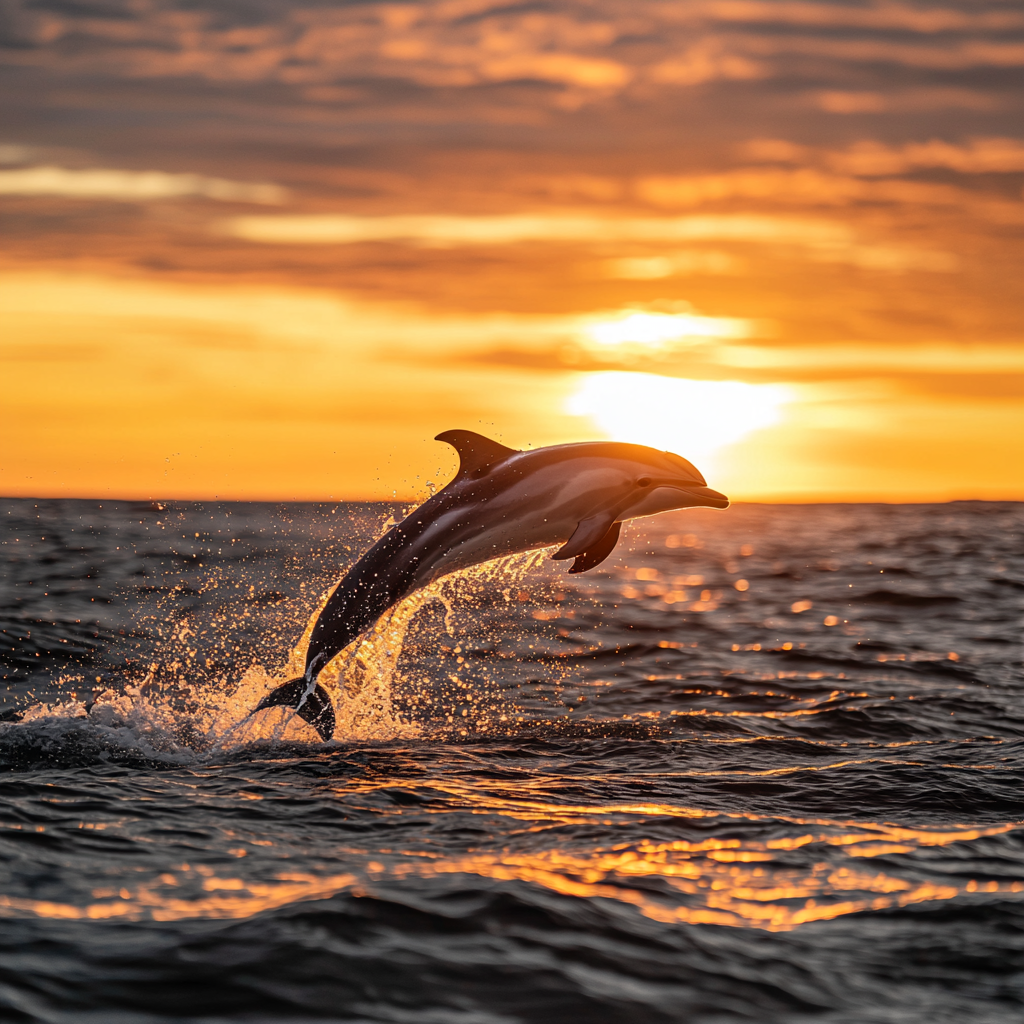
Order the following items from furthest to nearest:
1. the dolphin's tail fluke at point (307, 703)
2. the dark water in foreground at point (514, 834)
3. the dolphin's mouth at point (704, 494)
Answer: the dolphin's tail fluke at point (307, 703) → the dolphin's mouth at point (704, 494) → the dark water in foreground at point (514, 834)

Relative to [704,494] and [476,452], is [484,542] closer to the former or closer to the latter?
[476,452]

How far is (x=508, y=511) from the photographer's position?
34.9 ft

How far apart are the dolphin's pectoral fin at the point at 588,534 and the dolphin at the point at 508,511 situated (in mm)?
12

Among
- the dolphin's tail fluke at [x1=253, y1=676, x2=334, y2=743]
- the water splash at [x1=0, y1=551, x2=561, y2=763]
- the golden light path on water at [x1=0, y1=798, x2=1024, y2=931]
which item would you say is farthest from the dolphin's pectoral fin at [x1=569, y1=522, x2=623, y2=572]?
the dolphin's tail fluke at [x1=253, y1=676, x2=334, y2=743]

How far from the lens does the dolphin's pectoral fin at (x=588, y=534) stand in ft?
33.6

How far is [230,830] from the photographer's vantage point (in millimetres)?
8711

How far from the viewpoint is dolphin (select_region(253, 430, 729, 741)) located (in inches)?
417

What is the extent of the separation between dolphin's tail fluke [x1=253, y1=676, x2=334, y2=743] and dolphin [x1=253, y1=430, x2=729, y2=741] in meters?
0.41

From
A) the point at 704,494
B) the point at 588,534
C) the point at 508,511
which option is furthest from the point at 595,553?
the point at 704,494

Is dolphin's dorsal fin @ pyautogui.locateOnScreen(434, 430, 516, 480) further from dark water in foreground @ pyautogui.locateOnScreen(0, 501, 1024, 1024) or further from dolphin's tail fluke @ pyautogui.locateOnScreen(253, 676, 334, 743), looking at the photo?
dolphin's tail fluke @ pyautogui.locateOnScreen(253, 676, 334, 743)

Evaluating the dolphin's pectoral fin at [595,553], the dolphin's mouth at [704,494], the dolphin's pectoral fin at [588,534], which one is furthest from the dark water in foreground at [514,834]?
the dolphin's mouth at [704,494]

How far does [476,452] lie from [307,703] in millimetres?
3001

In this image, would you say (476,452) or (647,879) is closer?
(647,879)

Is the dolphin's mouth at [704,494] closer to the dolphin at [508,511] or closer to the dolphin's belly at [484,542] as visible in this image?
the dolphin at [508,511]
